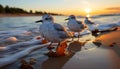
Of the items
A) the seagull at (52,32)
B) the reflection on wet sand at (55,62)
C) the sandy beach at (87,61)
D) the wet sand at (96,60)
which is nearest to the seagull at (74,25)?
the seagull at (52,32)

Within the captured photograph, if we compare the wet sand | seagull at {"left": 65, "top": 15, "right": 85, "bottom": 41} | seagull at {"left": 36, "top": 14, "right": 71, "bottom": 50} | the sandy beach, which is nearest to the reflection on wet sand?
the sandy beach

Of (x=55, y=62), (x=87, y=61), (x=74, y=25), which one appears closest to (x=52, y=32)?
(x=55, y=62)

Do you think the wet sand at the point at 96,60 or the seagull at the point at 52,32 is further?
the seagull at the point at 52,32

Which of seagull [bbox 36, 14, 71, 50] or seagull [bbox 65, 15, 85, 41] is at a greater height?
seagull [bbox 36, 14, 71, 50]

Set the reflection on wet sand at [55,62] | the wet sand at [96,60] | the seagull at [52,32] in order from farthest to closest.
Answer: the seagull at [52,32] → the reflection on wet sand at [55,62] → the wet sand at [96,60]

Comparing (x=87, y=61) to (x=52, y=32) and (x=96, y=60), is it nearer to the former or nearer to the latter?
(x=96, y=60)

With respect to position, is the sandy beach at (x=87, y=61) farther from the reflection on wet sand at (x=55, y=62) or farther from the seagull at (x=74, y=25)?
the seagull at (x=74, y=25)

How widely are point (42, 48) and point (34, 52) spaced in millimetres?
625

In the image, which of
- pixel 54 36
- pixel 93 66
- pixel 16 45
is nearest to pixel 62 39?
pixel 54 36

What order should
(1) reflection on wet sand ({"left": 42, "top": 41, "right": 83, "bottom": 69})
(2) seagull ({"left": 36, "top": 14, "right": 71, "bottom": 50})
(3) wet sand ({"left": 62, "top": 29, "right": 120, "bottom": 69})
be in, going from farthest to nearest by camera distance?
(2) seagull ({"left": 36, "top": 14, "right": 71, "bottom": 50})
(1) reflection on wet sand ({"left": 42, "top": 41, "right": 83, "bottom": 69})
(3) wet sand ({"left": 62, "top": 29, "right": 120, "bottom": 69})

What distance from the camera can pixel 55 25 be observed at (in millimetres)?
6445

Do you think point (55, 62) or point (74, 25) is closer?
point (55, 62)

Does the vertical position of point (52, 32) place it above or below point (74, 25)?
above

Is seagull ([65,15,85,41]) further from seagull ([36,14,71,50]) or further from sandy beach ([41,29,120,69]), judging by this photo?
sandy beach ([41,29,120,69])
